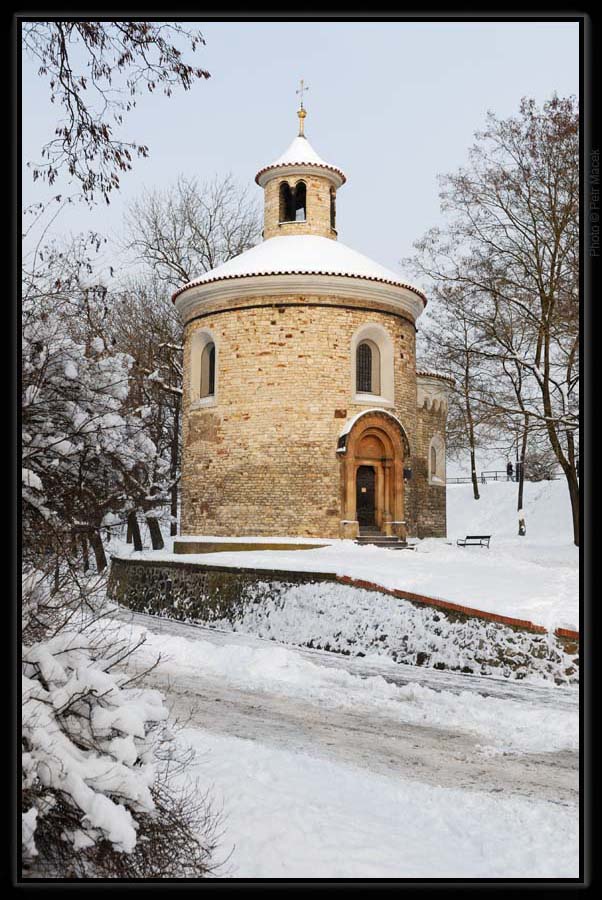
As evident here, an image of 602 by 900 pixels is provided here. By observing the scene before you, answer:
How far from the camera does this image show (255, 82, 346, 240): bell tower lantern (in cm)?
2423

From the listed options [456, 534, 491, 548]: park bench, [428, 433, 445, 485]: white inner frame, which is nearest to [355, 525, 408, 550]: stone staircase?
[456, 534, 491, 548]: park bench

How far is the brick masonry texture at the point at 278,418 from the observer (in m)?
20.4

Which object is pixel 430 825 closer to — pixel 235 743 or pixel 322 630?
pixel 235 743

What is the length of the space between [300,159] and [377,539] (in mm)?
11389

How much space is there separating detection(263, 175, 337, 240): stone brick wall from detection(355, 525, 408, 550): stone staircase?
28.9 ft

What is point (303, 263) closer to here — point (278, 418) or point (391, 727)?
point (278, 418)

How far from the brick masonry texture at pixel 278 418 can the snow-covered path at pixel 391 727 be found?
7944mm

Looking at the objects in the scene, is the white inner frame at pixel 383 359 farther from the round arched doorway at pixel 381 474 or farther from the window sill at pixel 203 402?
the window sill at pixel 203 402

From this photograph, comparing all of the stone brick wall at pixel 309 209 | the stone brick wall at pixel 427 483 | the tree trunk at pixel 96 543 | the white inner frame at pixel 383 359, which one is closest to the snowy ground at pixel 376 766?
the tree trunk at pixel 96 543

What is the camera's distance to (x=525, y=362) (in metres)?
21.1

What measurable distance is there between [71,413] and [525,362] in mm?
16863

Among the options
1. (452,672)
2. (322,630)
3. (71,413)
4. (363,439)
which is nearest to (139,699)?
(71,413)
